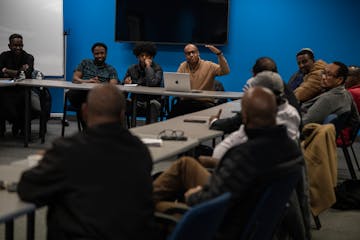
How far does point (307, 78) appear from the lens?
5.39m

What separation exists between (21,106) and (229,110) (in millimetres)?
2862

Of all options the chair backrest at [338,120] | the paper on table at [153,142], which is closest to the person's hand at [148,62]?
the chair backrest at [338,120]

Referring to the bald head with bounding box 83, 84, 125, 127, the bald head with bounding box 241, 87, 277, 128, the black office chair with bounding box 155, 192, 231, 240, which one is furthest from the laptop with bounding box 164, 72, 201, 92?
the black office chair with bounding box 155, 192, 231, 240

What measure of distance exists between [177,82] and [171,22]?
238cm

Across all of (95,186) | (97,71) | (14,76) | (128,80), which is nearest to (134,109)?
(128,80)

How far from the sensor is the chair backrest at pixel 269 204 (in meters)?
2.15

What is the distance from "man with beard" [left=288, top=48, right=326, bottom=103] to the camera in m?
5.19

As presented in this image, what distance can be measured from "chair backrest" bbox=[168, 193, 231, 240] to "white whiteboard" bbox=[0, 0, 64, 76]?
264 inches

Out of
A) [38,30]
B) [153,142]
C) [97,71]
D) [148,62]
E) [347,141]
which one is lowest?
[347,141]

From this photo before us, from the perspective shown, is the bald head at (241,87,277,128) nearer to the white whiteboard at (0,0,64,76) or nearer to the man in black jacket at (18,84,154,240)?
the man in black jacket at (18,84,154,240)

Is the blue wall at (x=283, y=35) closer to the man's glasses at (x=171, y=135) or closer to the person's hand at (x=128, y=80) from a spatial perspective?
the person's hand at (x=128, y=80)

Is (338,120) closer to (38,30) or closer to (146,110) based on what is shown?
(146,110)

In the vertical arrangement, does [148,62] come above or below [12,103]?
above

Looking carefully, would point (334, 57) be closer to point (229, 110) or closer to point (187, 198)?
point (229, 110)
